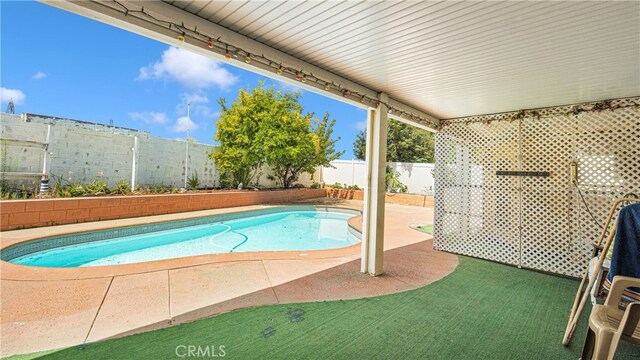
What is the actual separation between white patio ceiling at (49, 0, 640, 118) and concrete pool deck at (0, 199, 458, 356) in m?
2.78

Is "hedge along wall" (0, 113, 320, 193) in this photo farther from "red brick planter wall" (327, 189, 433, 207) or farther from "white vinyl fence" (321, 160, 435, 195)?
"white vinyl fence" (321, 160, 435, 195)

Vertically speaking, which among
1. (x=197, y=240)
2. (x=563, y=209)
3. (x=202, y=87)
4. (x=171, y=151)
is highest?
(x=202, y=87)

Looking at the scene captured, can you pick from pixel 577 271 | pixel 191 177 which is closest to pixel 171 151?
pixel 191 177

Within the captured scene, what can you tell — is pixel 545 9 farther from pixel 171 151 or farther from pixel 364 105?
pixel 171 151

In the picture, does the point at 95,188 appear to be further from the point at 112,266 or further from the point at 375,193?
the point at 375,193

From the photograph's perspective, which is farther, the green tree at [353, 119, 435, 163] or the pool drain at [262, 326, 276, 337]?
the green tree at [353, 119, 435, 163]

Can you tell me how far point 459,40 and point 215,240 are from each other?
667 centimetres

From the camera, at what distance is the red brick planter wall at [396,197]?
40.0 ft

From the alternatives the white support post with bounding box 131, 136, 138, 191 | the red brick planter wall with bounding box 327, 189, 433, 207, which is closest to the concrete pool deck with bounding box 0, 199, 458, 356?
the white support post with bounding box 131, 136, 138, 191

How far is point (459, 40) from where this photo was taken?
2.59m

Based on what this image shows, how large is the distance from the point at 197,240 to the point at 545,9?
7.45 metres

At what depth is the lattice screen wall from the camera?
161 inches

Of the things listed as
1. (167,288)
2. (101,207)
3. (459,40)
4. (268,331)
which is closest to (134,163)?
(101,207)

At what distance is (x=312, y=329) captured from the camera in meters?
2.53
